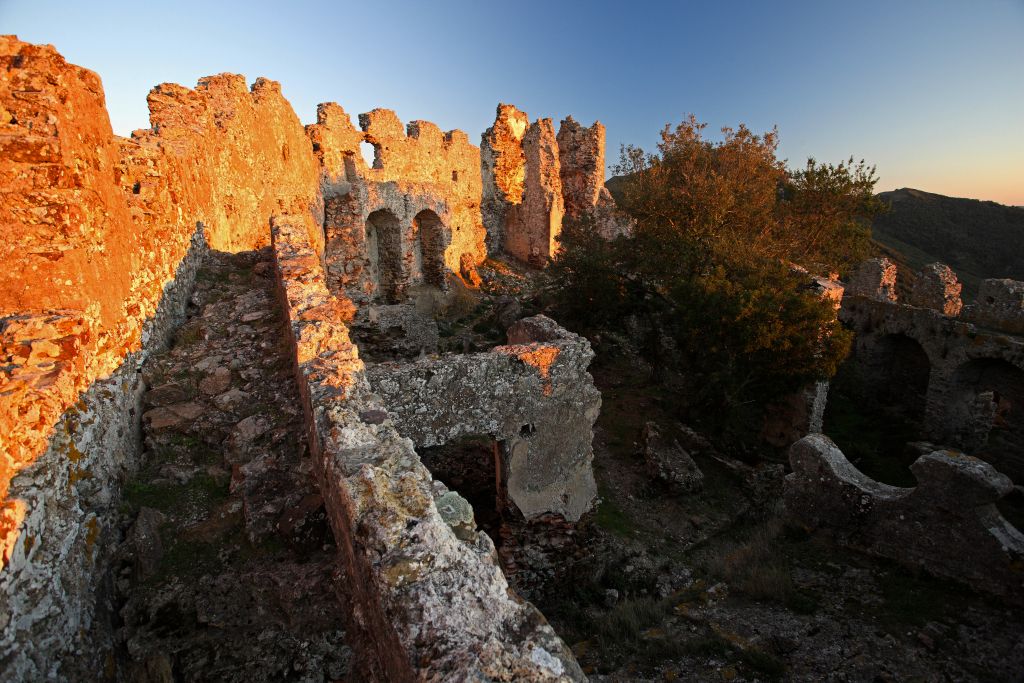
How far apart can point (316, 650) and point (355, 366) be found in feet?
6.78

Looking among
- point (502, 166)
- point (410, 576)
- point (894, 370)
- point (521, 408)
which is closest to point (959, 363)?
point (894, 370)

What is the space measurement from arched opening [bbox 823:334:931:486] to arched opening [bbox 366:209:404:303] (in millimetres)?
13048

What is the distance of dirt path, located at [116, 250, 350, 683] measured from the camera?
307 cm

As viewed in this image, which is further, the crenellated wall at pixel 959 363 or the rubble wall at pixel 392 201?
the rubble wall at pixel 392 201

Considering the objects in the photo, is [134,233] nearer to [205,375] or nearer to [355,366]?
[205,375]

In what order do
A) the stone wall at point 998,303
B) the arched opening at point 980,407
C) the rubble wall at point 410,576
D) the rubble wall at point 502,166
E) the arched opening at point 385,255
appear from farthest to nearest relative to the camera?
the rubble wall at point 502,166
the arched opening at point 385,255
the stone wall at point 998,303
the arched opening at point 980,407
the rubble wall at point 410,576

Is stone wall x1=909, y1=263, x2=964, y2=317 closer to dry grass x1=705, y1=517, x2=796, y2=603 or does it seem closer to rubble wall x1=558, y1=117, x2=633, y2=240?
rubble wall x1=558, y1=117, x2=633, y2=240

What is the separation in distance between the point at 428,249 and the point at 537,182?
22.2ft

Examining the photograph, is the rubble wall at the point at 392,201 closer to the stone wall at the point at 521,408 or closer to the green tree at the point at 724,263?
the green tree at the point at 724,263

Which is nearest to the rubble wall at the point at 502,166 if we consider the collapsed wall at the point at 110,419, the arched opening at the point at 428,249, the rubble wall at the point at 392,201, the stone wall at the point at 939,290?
the rubble wall at the point at 392,201

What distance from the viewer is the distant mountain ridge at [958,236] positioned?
3931 centimetres

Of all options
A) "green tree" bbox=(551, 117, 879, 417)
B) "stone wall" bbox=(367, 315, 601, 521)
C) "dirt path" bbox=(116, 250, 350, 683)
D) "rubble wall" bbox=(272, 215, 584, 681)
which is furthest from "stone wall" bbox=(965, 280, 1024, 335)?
"dirt path" bbox=(116, 250, 350, 683)

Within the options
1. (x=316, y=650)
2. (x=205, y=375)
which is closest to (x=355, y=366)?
(x=205, y=375)

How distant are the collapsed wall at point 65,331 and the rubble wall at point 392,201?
30.7 feet
